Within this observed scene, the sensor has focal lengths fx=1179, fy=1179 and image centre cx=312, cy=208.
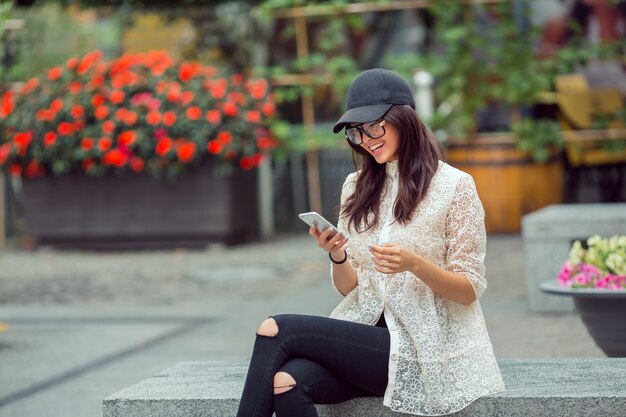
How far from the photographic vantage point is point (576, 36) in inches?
486

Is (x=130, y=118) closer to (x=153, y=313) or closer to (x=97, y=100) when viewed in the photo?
(x=97, y=100)

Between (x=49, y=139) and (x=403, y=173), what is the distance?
29.4 ft

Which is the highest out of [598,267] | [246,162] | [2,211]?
[598,267]

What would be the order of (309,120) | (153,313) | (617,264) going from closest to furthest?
(617,264) → (153,313) → (309,120)

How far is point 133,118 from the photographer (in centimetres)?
Answer: 1175

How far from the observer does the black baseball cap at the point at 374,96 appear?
3.51 m

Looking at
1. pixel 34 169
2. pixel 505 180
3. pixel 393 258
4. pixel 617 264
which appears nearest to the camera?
pixel 393 258

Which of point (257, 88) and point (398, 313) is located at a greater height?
point (257, 88)

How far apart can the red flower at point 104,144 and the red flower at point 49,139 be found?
54 cm

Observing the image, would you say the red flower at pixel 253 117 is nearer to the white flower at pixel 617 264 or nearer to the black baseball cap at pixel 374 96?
the white flower at pixel 617 264

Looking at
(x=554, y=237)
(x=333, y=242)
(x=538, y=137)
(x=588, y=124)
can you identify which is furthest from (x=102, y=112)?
(x=333, y=242)

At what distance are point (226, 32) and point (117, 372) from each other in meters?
8.04

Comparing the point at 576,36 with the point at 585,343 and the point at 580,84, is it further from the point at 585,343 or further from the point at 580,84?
the point at 585,343

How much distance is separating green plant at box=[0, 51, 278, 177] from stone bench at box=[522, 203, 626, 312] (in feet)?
16.4
